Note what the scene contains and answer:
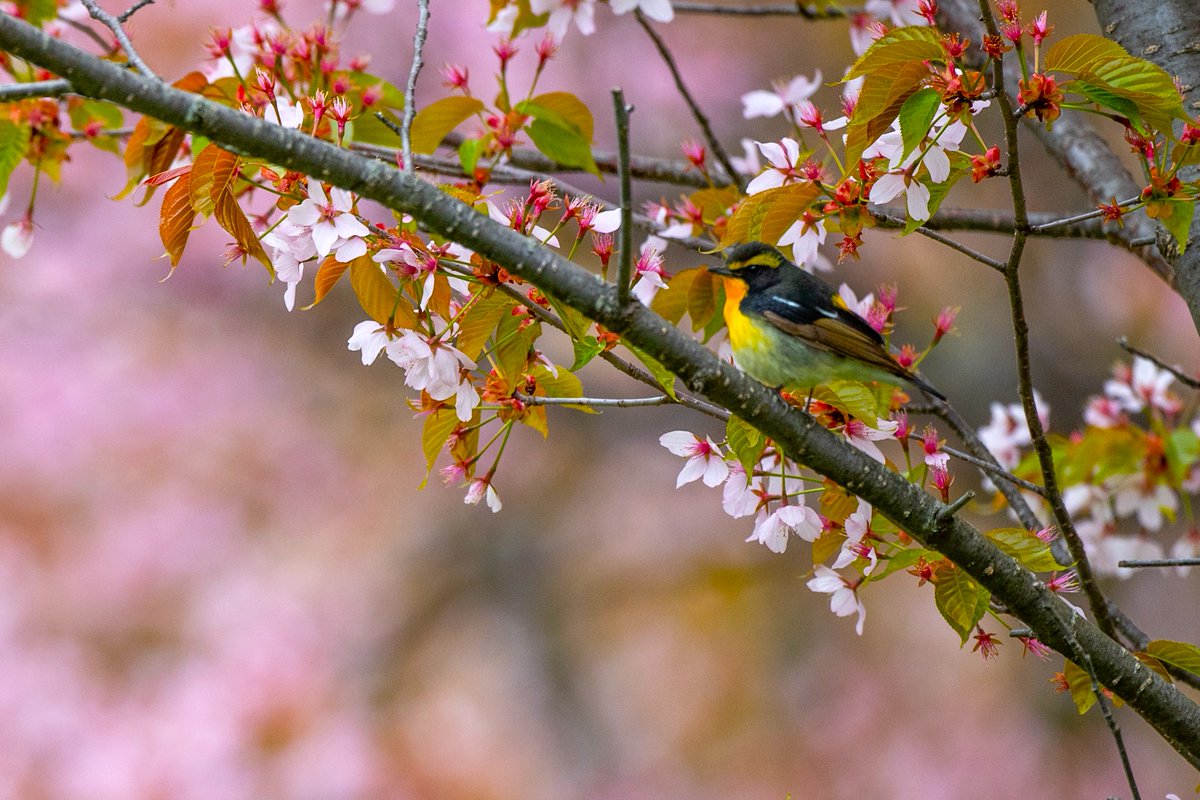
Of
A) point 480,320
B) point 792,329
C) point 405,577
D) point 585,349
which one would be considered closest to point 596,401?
point 585,349

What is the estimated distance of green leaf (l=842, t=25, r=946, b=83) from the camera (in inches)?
55.1

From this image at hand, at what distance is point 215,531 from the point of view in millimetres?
6906

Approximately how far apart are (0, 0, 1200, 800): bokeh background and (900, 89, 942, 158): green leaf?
12.3 feet

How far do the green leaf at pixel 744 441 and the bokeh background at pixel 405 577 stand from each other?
11.5 feet

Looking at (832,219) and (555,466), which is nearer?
(832,219)

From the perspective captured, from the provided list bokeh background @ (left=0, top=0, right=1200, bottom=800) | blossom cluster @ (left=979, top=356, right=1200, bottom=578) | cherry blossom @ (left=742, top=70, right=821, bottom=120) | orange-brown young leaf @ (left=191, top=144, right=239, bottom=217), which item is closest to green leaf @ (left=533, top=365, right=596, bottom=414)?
orange-brown young leaf @ (left=191, top=144, right=239, bottom=217)

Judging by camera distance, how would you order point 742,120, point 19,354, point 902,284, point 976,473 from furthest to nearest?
point 19,354
point 742,120
point 902,284
point 976,473

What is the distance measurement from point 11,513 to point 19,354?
1.00 meters

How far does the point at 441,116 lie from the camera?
6.35 feet

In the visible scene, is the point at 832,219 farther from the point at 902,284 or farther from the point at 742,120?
the point at 742,120

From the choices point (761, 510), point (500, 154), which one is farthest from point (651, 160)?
point (761, 510)

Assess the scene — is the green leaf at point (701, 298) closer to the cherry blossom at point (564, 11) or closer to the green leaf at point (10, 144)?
the cherry blossom at point (564, 11)

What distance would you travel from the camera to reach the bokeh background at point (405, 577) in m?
5.96

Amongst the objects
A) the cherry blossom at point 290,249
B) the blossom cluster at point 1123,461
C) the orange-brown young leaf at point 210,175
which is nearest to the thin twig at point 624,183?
the cherry blossom at point 290,249
